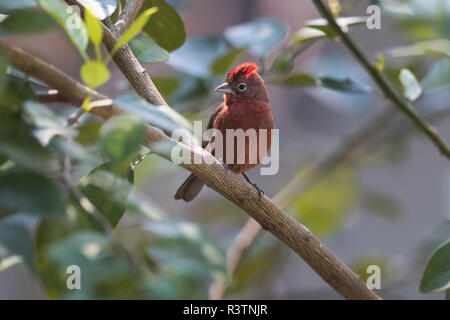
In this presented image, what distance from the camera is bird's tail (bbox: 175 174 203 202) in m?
3.14

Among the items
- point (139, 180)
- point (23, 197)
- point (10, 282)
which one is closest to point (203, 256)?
point (23, 197)

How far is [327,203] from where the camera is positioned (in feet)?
12.6

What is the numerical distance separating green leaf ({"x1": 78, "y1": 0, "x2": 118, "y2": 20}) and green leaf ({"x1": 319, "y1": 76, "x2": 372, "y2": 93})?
1.20 metres

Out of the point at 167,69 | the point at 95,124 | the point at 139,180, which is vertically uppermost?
the point at 167,69

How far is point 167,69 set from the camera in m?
5.48

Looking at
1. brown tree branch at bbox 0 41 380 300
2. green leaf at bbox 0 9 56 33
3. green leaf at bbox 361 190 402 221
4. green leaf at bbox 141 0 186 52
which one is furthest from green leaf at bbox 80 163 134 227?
green leaf at bbox 361 190 402 221

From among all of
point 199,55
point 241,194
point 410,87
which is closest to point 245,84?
point 199,55

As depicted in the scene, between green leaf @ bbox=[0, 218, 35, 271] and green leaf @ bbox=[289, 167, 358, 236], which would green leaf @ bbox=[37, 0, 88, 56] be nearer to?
green leaf @ bbox=[0, 218, 35, 271]

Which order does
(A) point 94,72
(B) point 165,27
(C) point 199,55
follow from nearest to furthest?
(A) point 94,72, (B) point 165,27, (C) point 199,55

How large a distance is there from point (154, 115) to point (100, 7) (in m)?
0.46

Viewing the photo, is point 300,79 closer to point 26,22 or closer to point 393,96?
point 393,96

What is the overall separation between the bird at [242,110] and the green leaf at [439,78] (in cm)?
94
